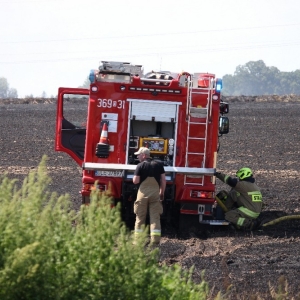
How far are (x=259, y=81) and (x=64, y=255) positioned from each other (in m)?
145

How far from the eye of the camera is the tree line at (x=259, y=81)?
140m

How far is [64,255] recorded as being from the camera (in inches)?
262

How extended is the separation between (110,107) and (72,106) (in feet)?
86.5

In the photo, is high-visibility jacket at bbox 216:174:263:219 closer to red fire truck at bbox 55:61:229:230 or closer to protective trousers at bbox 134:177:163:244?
red fire truck at bbox 55:61:229:230

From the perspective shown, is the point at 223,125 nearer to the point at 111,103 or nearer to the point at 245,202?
the point at 245,202

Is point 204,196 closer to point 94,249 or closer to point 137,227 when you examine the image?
point 137,227

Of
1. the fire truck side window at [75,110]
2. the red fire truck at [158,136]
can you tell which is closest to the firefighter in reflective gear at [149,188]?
the red fire truck at [158,136]

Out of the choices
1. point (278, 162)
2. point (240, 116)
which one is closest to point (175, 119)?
point (278, 162)

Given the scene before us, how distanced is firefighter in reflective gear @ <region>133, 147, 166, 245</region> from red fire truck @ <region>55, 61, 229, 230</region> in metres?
0.76

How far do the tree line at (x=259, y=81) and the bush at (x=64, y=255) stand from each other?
12837cm

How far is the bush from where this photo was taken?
6.31m

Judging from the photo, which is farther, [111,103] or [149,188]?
[111,103]

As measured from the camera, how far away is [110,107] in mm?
14039

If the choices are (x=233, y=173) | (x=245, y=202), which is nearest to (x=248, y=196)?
(x=245, y=202)
